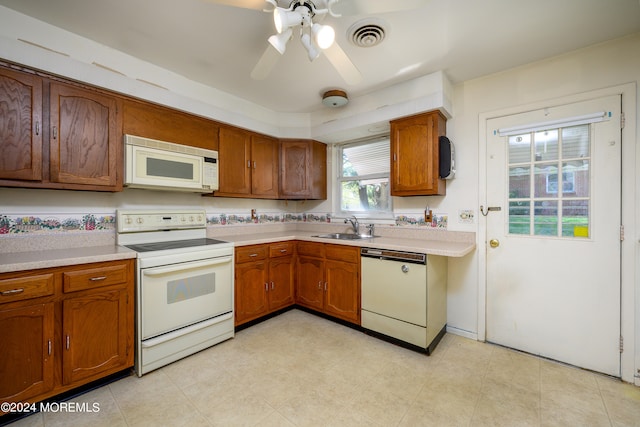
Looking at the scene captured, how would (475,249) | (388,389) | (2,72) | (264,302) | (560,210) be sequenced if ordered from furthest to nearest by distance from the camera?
(264,302) < (475,249) < (560,210) < (388,389) < (2,72)

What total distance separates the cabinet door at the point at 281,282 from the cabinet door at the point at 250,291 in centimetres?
8

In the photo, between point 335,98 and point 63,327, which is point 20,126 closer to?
point 63,327

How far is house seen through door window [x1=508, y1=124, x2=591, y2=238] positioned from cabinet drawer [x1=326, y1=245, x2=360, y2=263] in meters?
1.36

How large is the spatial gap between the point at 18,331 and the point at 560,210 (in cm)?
368

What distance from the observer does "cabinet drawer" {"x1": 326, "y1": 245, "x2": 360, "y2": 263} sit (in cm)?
250

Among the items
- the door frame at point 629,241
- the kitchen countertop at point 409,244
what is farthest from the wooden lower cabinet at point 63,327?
the door frame at point 629,241

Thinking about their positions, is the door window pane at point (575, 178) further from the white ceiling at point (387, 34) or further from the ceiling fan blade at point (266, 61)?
the ceiling fan blade at point (266, 61)

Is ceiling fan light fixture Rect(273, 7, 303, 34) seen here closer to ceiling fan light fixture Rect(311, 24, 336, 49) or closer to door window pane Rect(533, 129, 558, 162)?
ceiling fan light fixture Rect(311, 24, 336, 49)

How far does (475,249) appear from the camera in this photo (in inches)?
94.0

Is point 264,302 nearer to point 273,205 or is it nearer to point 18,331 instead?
point 273,205

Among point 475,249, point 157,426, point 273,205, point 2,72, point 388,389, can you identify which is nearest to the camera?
point 157,426

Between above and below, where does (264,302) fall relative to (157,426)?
above

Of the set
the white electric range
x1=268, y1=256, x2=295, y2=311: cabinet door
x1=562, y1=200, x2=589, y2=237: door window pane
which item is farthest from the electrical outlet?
the white electric range

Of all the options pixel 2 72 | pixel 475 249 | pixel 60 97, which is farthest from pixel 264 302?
pixel 2 72
